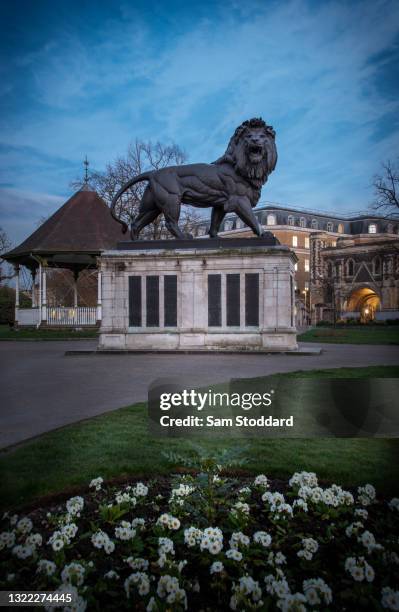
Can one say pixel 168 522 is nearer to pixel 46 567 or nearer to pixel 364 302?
pixel 46 567

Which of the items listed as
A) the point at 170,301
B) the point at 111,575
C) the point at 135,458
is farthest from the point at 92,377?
the point at 111,575

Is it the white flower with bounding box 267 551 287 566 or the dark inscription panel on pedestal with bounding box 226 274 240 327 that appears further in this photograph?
the dark inscription panel on pedestal with bounding box 226 274 240 327

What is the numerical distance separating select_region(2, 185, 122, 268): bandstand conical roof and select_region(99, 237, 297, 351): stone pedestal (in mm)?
12527

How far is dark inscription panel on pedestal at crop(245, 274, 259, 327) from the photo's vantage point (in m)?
15.1

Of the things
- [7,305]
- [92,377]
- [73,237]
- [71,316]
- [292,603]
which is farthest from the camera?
[7,305]

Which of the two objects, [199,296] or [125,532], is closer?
[125,532]

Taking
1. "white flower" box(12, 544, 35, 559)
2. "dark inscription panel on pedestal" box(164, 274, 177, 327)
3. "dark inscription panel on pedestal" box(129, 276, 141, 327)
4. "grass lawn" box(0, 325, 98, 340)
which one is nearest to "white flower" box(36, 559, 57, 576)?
"white flower" box(12, 544, 35, 559)

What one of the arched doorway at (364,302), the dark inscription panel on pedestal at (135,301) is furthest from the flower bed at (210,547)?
the arched doorway at (364,302)

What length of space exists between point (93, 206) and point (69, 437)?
29576 mm

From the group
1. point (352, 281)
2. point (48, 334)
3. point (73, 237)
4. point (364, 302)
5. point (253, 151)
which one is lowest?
point (48, 334)

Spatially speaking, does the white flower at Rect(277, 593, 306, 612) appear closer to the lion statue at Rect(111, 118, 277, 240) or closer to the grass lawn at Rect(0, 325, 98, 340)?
the lion statue at Rect(111, 118, 277, 240)

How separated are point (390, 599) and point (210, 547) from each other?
1.00 m

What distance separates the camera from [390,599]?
2379 mm

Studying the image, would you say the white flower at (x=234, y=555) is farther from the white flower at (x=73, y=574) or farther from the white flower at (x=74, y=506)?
the white flower at (x=74, y=506)
